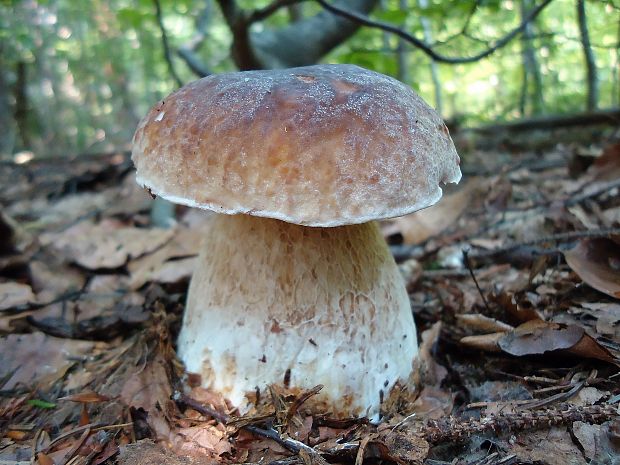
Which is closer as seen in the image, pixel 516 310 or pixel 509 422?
pixel 509 422

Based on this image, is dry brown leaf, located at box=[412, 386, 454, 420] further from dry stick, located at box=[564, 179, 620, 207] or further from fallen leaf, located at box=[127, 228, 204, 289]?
dry stick, located at box=[564, 179, 620, 207]

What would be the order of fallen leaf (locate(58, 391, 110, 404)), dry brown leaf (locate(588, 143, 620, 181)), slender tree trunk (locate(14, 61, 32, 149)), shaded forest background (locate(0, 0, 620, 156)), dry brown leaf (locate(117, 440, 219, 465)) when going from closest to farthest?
dry brown leaf (locate(117, 440, 219, 465)), fallen leaf (locate(58, 391, 110, 404)), dry brown leaf (locate(588, 143, 620, 181)), shaded forest background (locate(0, 0, 620, 156)), slender tree trunk (locate(14, 61, 32, 149))

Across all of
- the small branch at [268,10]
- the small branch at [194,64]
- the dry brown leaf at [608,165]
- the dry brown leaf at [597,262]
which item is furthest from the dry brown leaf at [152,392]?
the dry brown leaf at [608,165]

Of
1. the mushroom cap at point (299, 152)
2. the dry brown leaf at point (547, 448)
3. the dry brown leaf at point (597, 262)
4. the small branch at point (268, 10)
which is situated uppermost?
the small branch at point (268, 10)

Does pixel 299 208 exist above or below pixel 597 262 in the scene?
above

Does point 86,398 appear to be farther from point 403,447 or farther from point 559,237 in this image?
point 559,237

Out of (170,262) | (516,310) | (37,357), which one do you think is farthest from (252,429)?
(170,262)

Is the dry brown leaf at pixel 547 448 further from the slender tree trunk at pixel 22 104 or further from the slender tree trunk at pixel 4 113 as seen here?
the slender tree trunk at pixel 22 104

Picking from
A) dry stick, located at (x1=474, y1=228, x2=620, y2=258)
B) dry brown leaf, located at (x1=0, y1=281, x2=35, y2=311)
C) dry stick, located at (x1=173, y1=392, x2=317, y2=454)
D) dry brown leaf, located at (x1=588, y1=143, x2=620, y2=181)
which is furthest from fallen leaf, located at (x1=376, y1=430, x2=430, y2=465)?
dry brown leaf, located at (x1=588, y1=143, x2=620, y2=181)
